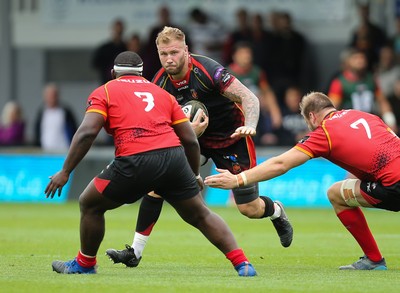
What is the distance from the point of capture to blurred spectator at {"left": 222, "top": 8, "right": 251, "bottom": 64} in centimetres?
2284

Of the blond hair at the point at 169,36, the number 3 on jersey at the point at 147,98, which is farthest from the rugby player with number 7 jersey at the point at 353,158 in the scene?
the blond hair at the point at 169,36

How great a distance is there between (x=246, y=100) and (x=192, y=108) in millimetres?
587

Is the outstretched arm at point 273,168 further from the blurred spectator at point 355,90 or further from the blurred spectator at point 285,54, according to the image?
the blurred spectator at point 285,54

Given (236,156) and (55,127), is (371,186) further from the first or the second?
(55,127)

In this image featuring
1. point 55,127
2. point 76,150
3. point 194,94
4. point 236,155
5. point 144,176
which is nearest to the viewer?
point 76,150

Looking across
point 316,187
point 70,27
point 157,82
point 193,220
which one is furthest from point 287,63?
point 193,220

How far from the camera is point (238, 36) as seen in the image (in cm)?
2294

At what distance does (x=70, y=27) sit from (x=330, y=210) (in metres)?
8.69

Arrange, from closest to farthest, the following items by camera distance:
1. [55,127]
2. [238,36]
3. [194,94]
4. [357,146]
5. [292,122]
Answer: [357,146], [194,94], [292,122], [238,36], [55,127]

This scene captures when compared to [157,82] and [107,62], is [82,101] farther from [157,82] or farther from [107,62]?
[157,82]

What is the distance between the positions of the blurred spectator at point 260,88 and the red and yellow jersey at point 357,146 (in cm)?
894

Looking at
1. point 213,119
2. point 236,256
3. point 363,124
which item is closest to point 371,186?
point 363,124

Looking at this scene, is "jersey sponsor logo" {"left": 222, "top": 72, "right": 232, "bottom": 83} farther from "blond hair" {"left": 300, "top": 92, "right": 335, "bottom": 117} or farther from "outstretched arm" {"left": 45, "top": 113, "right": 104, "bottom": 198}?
"outstretched arm" {"left": 45, "top": 113, "right": 104, "bottom": 198}

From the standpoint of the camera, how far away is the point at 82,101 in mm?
26281
